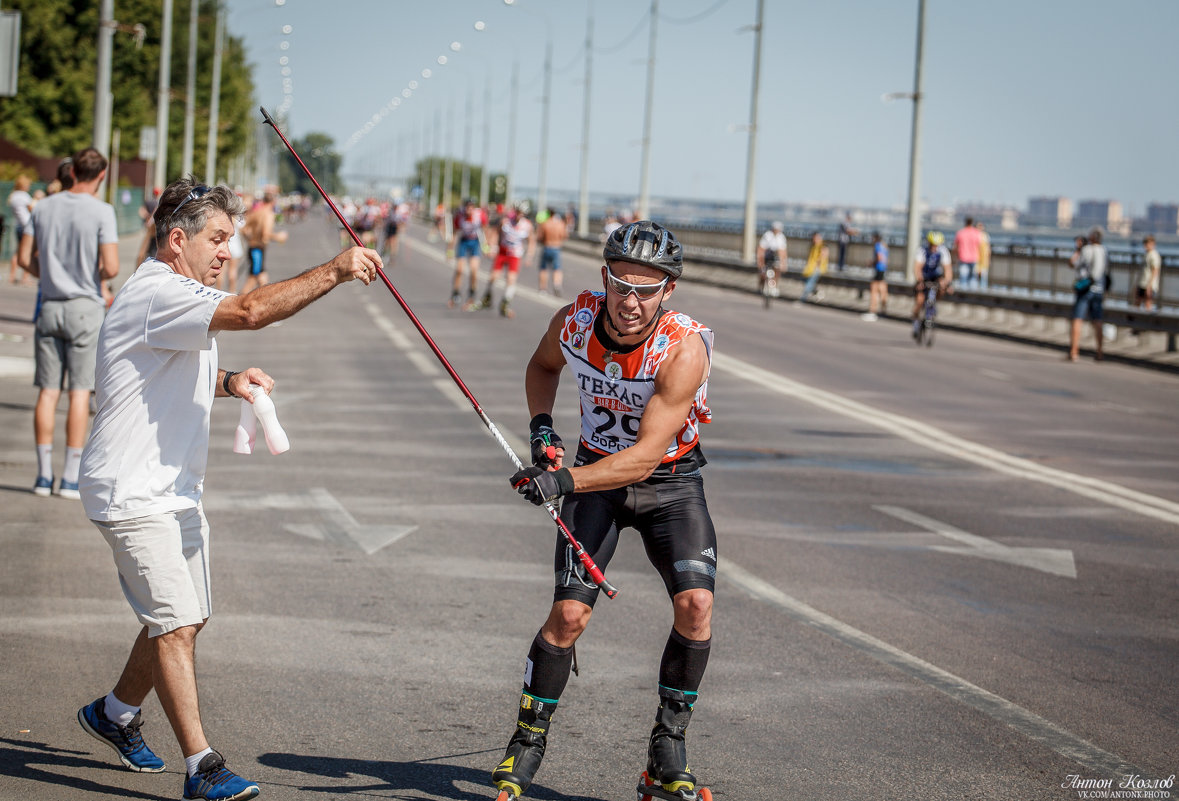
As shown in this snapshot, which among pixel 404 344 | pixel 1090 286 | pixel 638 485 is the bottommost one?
pixel 404 344

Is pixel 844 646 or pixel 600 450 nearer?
pixel 600 450

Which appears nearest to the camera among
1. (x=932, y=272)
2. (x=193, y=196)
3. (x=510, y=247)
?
(x=193, y=196)

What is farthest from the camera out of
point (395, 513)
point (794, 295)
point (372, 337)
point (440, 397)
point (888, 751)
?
point (794, 295)

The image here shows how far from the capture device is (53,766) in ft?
16.2

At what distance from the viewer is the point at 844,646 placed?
269 inches

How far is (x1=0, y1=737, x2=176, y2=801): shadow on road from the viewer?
4.73 metres

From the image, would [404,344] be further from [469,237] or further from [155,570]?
[155,570]

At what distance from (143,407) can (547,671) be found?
148cm

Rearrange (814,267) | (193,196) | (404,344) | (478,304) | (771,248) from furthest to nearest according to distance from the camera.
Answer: (814,267), (771,248), (478,304), (404,344), (193,196)

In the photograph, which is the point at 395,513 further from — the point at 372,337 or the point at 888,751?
the point at 372,337

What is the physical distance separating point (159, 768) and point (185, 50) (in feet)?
237

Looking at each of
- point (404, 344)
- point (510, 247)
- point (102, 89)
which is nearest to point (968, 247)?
point (510, 247)

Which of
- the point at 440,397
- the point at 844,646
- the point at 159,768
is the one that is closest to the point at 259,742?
the point at 159,768

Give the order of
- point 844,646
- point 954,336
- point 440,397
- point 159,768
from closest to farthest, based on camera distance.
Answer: point 159,768
point 844,646
point 440,397
point 954,336
